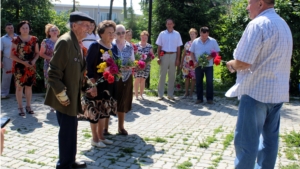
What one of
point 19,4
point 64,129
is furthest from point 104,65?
point 19,4

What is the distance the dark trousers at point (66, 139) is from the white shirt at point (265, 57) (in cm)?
194

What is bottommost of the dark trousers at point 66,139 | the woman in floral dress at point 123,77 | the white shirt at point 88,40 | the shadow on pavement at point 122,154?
the shadow on pavement at point 122,154

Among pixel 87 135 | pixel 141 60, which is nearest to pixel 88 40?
pixel 141 60

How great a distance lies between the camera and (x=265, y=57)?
3.13 m

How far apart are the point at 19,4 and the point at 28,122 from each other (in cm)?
500

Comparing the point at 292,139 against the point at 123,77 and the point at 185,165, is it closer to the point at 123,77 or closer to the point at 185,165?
the point at 185,165

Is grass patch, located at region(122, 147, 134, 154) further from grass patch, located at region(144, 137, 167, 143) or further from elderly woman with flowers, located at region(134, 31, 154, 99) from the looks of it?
elderly woman with flowers, located at region(134, 31, 154, 99)

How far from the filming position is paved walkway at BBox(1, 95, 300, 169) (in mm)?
4414

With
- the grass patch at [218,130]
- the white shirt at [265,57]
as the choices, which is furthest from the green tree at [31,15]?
the white shirt at [265,57]

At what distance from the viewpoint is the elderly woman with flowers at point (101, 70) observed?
4.64 meters

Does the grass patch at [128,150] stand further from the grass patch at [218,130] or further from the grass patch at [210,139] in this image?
the grass patch at [218,130]

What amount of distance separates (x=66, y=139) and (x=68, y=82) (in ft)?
2.24

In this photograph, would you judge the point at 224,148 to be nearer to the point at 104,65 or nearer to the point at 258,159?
the point at 258,159

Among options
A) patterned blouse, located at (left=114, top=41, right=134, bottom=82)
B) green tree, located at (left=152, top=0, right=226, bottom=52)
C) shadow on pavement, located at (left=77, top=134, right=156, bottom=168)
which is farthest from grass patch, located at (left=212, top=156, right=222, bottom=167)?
green tree, located at (left=152, top=0, right=226, bottom=52)
